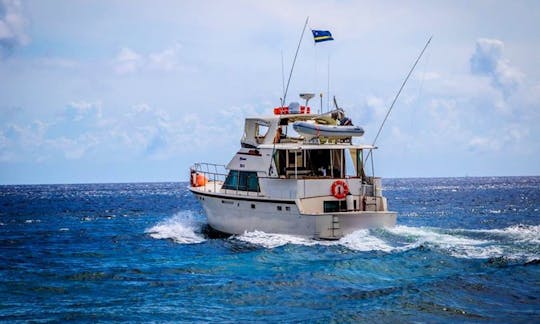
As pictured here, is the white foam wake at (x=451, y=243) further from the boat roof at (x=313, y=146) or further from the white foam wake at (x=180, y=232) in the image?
the white foam wake at (x=180, y=232)

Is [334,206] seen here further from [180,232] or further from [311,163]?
[180,232]

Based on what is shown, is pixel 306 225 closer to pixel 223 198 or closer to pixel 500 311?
pixel 223 198

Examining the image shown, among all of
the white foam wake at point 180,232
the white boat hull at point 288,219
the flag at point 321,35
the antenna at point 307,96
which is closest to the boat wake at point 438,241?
the white boat hull at point 288,219

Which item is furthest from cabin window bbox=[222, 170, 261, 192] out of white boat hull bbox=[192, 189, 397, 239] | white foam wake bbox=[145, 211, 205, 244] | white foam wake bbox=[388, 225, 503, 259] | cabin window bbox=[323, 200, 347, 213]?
white foam wake bbox=[388, 225, 503, 259]

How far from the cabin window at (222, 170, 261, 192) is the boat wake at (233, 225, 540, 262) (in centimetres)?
200

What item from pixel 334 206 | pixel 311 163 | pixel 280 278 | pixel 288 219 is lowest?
pixel 280 278

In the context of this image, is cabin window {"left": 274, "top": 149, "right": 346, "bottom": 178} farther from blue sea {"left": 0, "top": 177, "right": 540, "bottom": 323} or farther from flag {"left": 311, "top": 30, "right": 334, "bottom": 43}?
flag {"left": 311, "top": 30, "right": 334, "bottom": 43}

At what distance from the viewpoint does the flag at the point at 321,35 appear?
3050 centimetres

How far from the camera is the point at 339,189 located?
2748 centimetres

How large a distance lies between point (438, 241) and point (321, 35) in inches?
414

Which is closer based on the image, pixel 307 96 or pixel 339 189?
pixel 339 189

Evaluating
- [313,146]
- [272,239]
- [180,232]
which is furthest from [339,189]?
[180,232]

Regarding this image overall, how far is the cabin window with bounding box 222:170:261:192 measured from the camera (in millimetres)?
28875

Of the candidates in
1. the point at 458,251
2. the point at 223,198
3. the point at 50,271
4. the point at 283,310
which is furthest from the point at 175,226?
the point at 283,310
